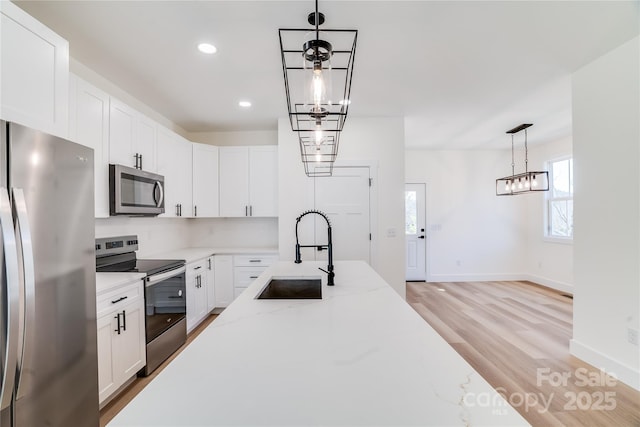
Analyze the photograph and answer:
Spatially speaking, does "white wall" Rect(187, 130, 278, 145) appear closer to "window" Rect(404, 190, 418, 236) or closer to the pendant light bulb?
"window" Rect(404, 190, 418, 236)

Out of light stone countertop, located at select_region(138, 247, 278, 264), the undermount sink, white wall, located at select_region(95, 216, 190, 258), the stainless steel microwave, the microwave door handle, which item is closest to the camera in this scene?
the undermount sink

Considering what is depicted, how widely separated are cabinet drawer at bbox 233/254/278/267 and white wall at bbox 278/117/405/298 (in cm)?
17

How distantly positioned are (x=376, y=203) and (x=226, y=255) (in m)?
2.08

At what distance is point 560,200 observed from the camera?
5.21m

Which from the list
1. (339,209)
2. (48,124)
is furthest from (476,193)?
(48,124)

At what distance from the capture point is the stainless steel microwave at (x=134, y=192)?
8.01 ft

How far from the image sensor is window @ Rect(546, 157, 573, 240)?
5023 mm

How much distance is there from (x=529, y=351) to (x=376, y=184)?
2373 mm

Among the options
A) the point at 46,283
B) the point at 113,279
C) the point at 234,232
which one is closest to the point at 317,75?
the point at 46,283

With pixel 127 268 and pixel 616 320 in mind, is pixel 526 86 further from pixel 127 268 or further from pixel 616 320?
pixel 127 268

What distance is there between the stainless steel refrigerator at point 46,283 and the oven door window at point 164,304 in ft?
2.52

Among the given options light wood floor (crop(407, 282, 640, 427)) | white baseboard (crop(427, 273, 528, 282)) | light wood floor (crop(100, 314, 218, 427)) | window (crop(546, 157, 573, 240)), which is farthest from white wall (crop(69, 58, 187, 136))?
window (crop(546, 157, 573, 240))

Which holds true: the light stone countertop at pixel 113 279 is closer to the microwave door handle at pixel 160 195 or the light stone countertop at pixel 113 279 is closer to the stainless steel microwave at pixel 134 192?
the stainless steel microwave at pixel 134 192

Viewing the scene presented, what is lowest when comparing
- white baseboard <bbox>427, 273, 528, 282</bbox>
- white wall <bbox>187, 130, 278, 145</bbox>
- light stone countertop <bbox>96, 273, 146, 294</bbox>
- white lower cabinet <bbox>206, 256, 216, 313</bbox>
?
white baseboard <bbox>427, 273, 528, 282</bbox>
